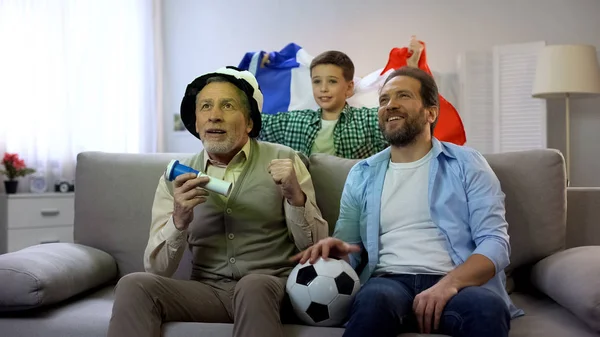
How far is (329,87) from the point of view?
2572 mm

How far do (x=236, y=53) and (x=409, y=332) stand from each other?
134 inches

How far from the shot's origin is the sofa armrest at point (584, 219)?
6.34 ft

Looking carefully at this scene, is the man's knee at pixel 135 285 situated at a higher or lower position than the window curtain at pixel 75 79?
lower

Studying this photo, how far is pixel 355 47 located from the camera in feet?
14.2

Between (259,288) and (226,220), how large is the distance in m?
0.32

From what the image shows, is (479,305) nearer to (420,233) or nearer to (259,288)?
(420,233)

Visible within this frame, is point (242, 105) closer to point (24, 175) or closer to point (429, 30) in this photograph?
point (24, 175)

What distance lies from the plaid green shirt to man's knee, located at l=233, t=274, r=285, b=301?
0.98m

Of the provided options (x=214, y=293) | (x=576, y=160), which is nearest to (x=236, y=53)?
(x=576, y=160)

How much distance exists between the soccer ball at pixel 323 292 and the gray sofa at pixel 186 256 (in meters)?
0.04

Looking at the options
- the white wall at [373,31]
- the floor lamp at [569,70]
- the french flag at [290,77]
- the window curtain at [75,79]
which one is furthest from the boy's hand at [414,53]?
the window curtain at [75,79]

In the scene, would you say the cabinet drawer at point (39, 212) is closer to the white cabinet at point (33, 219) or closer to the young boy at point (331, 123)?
the white cabinet at point (33, 219)

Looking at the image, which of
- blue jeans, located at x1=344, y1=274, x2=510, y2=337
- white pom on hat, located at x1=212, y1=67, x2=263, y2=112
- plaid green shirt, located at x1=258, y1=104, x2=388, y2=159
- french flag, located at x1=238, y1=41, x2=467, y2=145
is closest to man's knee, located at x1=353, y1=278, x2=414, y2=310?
blue jeans, located at x1=344, y1=274, x2=510, y2=337

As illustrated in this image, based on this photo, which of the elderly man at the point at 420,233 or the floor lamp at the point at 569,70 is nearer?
the elderly man at the point at 420,233
